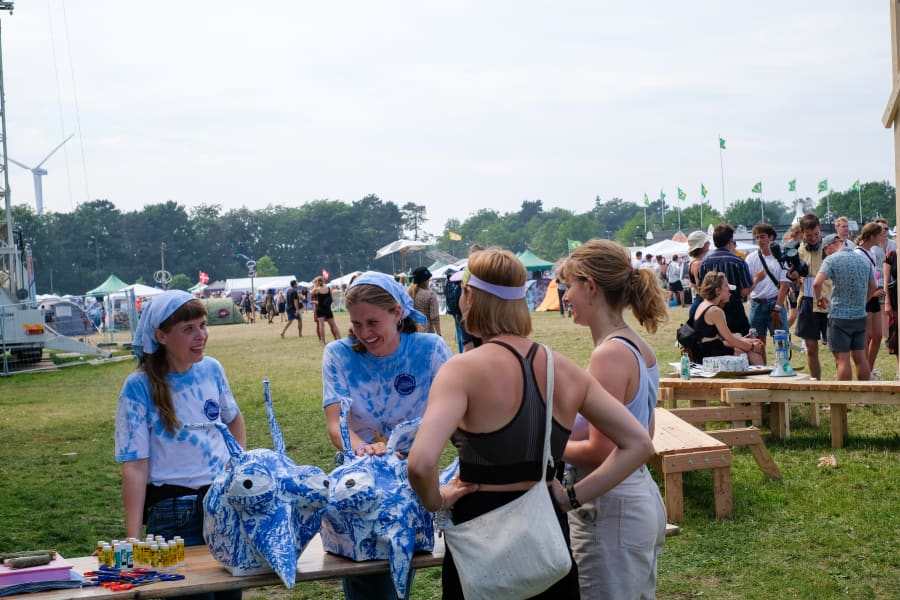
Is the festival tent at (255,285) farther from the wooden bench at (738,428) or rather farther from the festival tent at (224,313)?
the wooden bench at (738,428)

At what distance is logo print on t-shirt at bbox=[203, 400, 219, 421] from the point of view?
11.8 feet

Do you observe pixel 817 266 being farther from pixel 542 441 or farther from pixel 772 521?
pixel 542 441

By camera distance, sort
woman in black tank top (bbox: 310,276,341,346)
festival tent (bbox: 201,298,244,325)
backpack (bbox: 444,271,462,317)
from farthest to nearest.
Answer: festival tent (bbox: 201,298,244,325) < woman in black tank top (bbox: 310,276,341,346) < backpack (bbox: 444,271,462,317)

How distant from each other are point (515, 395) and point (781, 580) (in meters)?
3.44

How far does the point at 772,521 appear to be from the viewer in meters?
6.48

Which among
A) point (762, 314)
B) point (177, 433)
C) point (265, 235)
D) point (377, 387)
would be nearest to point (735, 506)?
point (377, 387)

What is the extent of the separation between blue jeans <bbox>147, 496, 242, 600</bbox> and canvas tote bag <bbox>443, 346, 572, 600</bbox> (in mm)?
1249

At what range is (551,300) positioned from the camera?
38.3 meters

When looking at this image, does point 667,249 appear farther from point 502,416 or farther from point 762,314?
point 502,416

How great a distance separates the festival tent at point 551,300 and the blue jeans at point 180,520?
3324cm

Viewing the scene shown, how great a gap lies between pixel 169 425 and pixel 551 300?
35.2 meters

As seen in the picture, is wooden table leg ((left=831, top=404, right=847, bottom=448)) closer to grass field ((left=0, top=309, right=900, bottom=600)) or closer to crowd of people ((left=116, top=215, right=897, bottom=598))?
grass field ((left=0, top=309, right=900, bottom=600))

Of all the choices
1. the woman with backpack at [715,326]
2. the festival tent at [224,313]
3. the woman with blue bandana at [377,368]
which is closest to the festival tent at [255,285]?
the festival tent at [224,313]

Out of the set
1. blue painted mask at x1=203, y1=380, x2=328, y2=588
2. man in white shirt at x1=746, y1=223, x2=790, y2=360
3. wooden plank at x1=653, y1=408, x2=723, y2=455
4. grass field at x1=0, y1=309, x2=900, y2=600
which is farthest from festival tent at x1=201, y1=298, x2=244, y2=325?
blue painted mask at x1=203, y1=380, x2=328, y2=588
